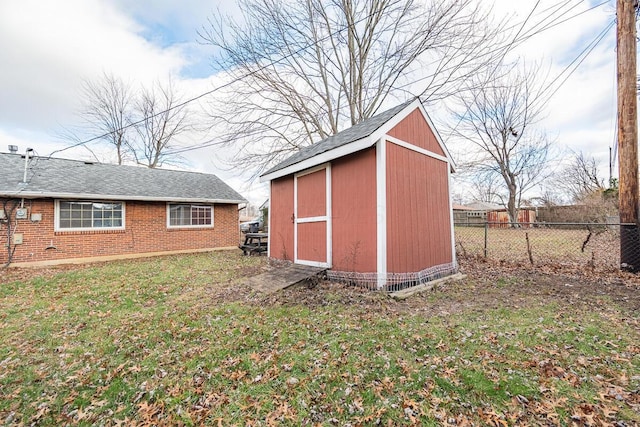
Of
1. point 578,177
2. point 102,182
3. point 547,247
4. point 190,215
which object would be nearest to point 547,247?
point 547,247

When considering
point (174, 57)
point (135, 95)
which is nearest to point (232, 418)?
point (174, 57)

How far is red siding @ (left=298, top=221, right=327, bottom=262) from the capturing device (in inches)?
233

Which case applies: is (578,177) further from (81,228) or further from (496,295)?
(81,228)

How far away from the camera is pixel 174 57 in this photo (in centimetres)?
1023

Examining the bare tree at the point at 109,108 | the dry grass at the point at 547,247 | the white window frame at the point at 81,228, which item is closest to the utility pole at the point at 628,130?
the dry grass at the point at 547,247

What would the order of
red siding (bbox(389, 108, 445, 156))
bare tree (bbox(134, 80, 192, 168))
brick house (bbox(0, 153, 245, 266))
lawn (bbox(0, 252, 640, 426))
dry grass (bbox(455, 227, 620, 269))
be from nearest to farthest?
lawn (bbox(0, 252, 640, 426)), red siding (bbox(389, 108, 445, 156)), dry grass (bbox(455, 227, 620, 269)), brick house (bbox(0, 153, 245, 266)), bare tree (bbox(134, 80, 192, 168))

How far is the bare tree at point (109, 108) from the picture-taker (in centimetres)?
1730

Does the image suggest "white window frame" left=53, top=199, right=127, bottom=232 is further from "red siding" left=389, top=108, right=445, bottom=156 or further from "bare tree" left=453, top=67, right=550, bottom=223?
"bare tree" left=453, top=67, right=550, bottom=223

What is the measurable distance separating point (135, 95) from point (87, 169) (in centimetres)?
1163

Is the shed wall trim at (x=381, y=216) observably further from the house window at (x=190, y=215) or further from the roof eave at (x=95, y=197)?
the house window at (x=190, y=215)

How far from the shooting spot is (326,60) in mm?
13758

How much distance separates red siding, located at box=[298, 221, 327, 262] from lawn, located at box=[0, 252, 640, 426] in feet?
3.82

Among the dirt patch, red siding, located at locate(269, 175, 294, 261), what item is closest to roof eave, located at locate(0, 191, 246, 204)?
red siding, located at locate(269, 175, 294, 261)

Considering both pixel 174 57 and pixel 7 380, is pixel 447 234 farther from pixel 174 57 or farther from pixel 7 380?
pixel 174 57
